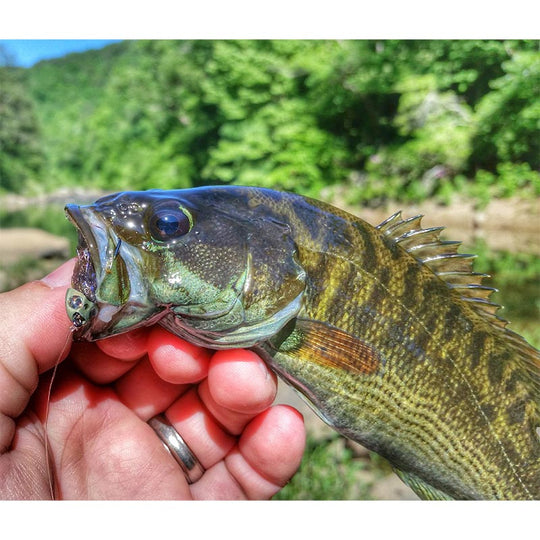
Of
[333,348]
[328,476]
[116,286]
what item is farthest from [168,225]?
[328,476]

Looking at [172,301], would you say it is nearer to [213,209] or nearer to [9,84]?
[213,209]

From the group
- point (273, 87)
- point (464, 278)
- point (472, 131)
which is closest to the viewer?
point (464, 278)

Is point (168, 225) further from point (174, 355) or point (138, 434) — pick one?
point (138, 434)

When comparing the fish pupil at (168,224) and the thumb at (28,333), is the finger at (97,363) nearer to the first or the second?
the thumb at (28,333)

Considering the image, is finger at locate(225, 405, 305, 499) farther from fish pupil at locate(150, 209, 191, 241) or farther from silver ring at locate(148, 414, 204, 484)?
fish pupil at locate(150, 209, 191, 241)

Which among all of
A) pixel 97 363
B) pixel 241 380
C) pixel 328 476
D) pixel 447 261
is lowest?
pixel 328 476

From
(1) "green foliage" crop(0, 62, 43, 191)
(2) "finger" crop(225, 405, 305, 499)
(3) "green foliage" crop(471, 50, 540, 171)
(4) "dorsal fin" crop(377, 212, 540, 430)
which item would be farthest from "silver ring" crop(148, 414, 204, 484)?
(1) "green foliage" crop(0, 62, 43, 191)

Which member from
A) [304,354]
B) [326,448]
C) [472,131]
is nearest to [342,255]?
[304,354]
